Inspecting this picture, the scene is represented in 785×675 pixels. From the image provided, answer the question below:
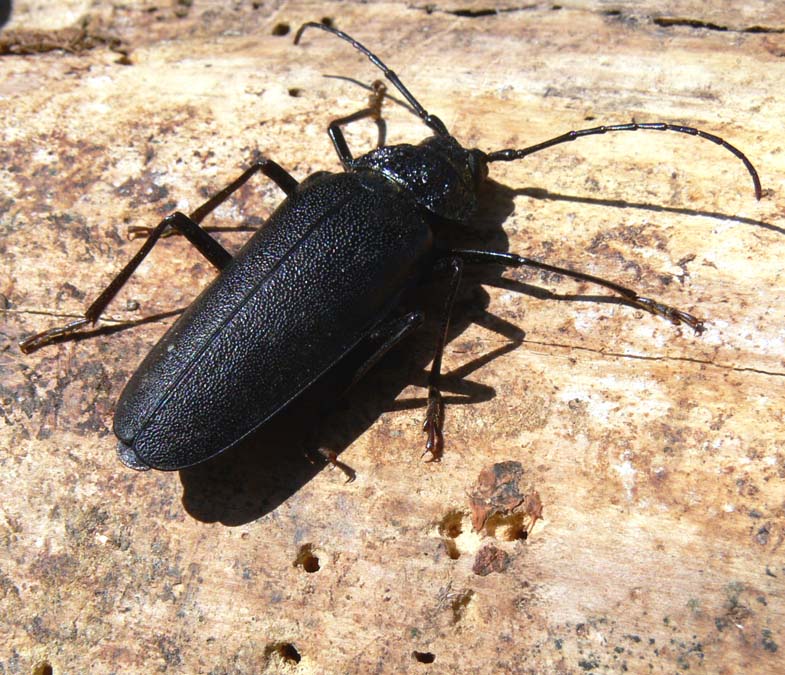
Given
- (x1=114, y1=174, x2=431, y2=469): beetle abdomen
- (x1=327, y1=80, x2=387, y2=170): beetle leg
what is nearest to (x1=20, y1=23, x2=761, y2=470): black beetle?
(x1=114, y1=174, x2=431, y2=469): beetle abdomen

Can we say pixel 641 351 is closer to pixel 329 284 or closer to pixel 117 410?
pixel 329 284

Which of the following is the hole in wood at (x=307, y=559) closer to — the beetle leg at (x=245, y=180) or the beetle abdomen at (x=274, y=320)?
the beetle abdomen at (x=274, y=320)

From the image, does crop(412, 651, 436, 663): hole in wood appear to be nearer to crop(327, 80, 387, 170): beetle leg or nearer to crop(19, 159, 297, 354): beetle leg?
crop(19, 159, 297, 354): beetle leg

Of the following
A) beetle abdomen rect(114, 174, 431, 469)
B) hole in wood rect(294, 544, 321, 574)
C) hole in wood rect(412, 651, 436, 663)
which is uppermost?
beetle abdomen rect(114, 174, 431, 469)

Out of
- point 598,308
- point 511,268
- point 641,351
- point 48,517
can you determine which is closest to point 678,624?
point 641,351

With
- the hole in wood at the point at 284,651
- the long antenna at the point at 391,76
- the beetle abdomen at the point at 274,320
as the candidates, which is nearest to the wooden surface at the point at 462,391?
the hole in wood at the point at 284,651

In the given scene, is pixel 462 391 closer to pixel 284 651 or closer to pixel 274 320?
pixel 274 320

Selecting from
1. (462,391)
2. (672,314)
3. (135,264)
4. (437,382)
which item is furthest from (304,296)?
(672,314)
